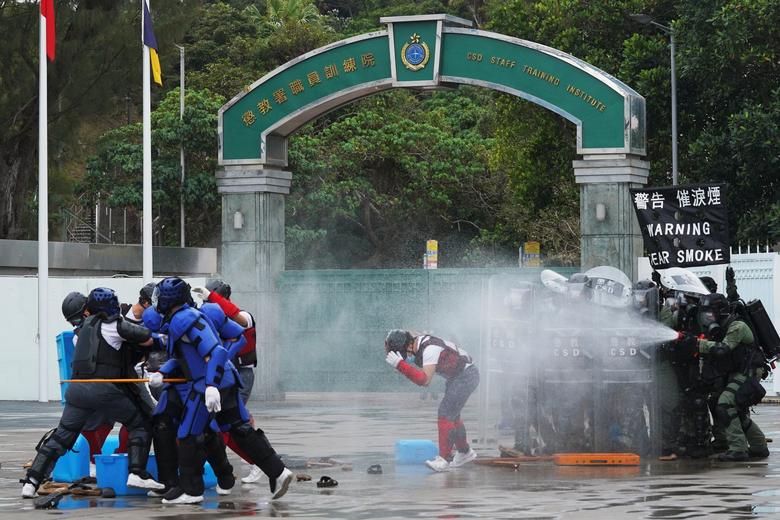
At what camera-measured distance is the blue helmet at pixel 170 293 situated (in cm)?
1206

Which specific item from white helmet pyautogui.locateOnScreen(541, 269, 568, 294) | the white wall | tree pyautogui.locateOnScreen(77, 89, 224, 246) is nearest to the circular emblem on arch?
the white wall

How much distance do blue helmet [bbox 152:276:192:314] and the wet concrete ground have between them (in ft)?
5.16

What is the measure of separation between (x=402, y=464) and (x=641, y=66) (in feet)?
71.8

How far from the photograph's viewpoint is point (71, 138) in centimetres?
4384

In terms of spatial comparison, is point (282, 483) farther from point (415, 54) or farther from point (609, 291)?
point (415, 54)

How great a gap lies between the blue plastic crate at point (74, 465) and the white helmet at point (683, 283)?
20.7 feet

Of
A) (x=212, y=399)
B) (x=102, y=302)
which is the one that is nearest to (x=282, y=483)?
(x=212, y=399)

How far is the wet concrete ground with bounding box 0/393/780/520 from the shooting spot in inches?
440

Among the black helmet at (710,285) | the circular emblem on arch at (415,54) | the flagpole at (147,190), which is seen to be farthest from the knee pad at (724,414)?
the flagpole at (147,190)

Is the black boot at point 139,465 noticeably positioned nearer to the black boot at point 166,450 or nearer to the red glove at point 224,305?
the black boot at point 166,450

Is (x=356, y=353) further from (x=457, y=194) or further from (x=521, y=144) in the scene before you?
(x=457, y=194)

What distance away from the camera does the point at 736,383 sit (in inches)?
594

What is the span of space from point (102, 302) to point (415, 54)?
11.5 meters

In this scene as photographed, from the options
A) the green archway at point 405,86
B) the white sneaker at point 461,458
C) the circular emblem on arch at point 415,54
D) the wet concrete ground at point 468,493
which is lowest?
the wet concrete ground at point 468,493
